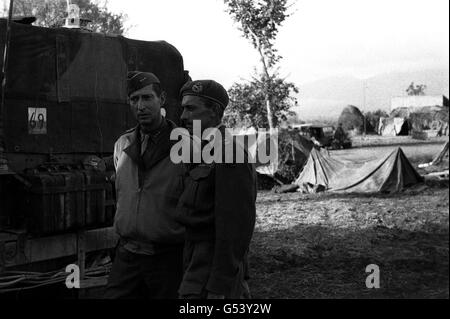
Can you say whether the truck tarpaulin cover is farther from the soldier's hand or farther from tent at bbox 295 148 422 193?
tent at bbox 295 148 422 193

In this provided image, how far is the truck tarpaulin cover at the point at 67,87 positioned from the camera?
4.45m

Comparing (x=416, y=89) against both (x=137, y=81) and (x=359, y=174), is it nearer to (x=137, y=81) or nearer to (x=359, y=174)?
(x=359, y=174)

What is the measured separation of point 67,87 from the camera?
4781 millimetres

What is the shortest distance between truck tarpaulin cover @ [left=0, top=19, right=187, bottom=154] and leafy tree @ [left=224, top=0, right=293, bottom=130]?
10.8 meters

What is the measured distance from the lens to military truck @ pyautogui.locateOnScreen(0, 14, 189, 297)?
4160mm

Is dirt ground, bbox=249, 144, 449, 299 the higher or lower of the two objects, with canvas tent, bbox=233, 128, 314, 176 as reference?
lower

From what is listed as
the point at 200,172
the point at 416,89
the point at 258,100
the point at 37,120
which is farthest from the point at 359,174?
the point at 416,89

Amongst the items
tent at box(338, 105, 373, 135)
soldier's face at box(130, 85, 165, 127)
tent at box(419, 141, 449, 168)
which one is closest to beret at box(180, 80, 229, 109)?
soldier's face at box(130, 85, 165, 127)

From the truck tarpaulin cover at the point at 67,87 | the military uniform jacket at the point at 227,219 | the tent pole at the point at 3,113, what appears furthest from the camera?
the truck tarpaulin cover at the point at 67,87

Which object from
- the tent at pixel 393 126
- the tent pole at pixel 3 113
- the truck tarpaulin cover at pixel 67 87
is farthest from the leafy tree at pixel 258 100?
the tent at pixel 393 126

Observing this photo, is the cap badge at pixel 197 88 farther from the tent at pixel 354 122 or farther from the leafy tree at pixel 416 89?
the leafy tree at pixel 416 89

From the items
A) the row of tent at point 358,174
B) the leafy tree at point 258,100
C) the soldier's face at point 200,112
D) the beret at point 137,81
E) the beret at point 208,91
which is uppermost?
the leafy tree at point 258,100

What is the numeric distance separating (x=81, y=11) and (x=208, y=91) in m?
14.7

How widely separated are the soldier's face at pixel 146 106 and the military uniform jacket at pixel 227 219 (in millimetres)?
879
